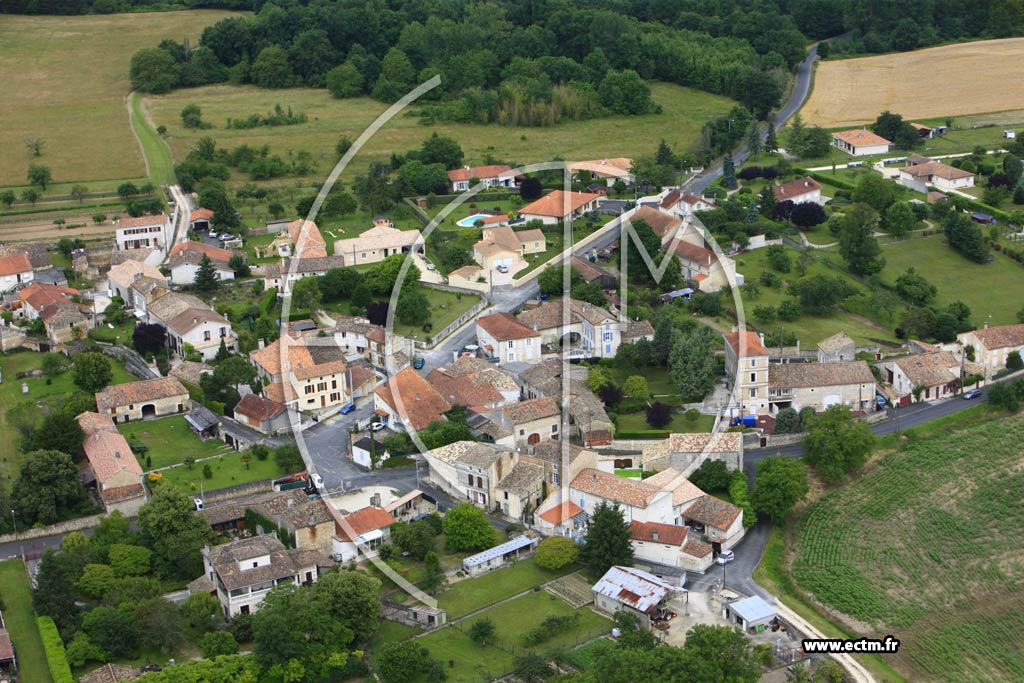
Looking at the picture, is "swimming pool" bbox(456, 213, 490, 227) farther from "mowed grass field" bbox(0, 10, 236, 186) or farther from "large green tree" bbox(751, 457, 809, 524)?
"large green tree" bbox(751, 457, 809, 524)

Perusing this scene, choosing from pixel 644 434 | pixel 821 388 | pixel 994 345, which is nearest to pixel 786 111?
pixel 994 345

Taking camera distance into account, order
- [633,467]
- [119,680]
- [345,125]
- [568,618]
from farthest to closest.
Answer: [345,125], [633,467], [568,618], [119,680]

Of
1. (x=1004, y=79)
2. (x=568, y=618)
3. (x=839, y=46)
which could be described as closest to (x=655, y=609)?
(x=568, y=618)

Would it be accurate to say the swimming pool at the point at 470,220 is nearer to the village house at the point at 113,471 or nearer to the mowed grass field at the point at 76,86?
the mowed grass field at the point at 76,86

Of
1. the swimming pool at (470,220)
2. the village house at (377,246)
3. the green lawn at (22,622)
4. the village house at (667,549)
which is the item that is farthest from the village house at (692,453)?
the swimming pool at (470,220)

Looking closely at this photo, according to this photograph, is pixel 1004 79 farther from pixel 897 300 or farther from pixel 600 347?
pixel 600 347

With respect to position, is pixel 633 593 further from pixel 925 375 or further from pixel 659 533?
pixel 925 375
